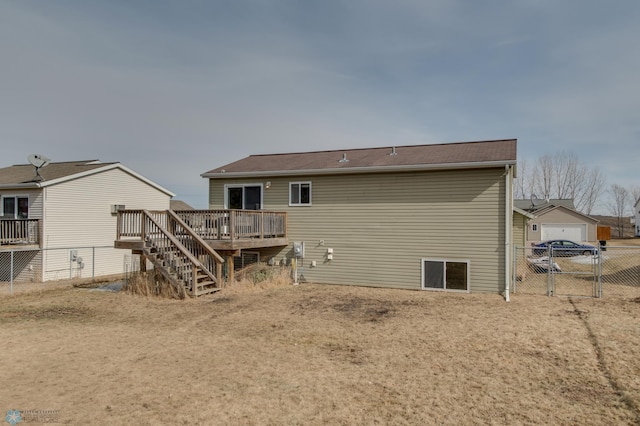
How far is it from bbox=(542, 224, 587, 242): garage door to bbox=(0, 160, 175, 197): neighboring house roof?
1473 inches

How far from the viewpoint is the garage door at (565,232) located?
37938 millimetres

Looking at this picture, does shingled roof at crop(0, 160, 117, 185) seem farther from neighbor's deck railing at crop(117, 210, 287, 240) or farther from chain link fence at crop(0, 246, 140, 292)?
neighbor's deck railing at crop(117, 210, 287, 240)

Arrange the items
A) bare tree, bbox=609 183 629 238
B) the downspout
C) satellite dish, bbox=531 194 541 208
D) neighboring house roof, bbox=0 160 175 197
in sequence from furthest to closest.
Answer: bare tree, bbox=609 183 629 238 → satellite dish, bbox=531 194 541 208 → neighboring house roof, bbox=0 160 175 197 → the downspout

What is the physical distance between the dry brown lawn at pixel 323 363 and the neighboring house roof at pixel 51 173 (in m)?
8.97

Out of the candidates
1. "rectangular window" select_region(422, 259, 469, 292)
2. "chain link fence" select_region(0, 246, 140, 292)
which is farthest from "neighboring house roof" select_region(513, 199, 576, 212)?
"chain link fence" select_region(0, 246, 140, 292)

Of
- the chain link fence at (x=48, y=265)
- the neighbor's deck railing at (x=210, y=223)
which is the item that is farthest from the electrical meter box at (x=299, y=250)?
the chain link fence at (x=48, y=265)

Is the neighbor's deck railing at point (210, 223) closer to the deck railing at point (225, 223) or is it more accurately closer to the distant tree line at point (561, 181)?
the deck railing at point (225, 223)

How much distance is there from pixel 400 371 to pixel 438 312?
4.04 m

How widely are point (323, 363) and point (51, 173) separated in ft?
60.2

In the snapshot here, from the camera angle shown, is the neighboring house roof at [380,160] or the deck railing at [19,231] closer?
the neighboring house roof at [380,160]

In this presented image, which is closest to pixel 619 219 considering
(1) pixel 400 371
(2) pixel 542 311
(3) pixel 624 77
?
(3) pixel 624 77

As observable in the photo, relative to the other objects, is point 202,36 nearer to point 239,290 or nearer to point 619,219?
point 239,290

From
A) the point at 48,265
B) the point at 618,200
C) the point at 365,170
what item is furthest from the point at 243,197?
the point at 618,200

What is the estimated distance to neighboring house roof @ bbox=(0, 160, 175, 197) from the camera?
16438 mm
